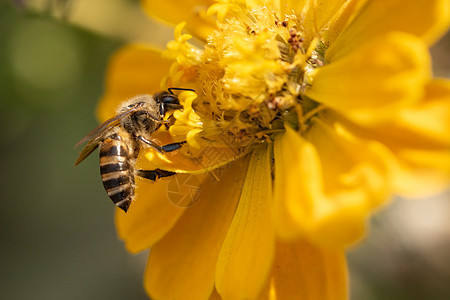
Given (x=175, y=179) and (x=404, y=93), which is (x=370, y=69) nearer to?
(x=404, y=93)

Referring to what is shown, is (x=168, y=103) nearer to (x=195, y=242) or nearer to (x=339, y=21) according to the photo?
(x=195, y=242)

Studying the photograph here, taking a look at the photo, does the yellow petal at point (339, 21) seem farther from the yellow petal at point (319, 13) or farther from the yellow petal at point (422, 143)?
the yellow petal at point (422, 143)

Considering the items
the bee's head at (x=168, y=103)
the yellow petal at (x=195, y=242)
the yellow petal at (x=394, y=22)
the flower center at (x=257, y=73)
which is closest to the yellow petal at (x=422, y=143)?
the yellow petal at (x=394, y=22)

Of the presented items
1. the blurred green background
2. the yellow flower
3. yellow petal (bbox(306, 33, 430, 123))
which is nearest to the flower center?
the yellow flower

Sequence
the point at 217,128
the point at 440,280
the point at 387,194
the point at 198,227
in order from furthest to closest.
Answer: the point at 440,280 → the point at 198,227 → the point at 217,128 → the point at 387,194

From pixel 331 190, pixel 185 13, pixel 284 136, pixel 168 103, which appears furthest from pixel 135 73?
pixel 331 190

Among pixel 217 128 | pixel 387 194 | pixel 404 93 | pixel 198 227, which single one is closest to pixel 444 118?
pixel 404 93
